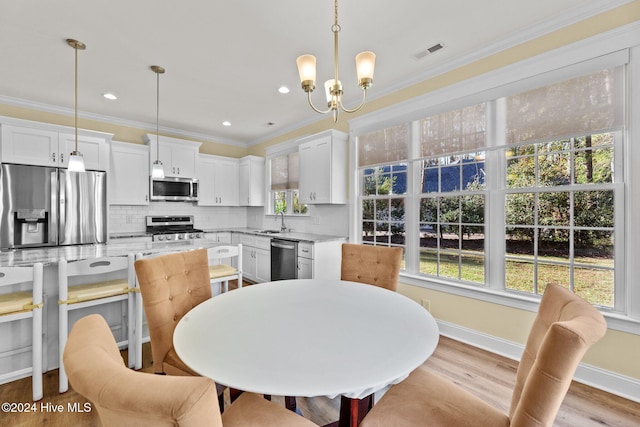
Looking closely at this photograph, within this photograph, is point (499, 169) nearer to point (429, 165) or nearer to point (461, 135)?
point (461, 135)

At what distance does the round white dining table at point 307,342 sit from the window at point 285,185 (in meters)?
3.42

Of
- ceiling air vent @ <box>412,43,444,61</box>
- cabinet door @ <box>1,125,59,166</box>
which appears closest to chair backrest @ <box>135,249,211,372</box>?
ceiling air vent @ <box>412,43,444,61</box>

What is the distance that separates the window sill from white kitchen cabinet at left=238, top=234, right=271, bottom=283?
6.89 ft

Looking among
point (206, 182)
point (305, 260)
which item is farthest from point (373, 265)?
point (206, 182)

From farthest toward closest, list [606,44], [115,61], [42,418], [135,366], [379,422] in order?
[115,61] → [135,366] → [606,44] → [42,418] → [379,422]

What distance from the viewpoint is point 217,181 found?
18.4 ft

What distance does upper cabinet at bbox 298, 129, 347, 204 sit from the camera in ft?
12.8

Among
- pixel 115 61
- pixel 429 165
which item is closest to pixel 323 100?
pixel 429 165

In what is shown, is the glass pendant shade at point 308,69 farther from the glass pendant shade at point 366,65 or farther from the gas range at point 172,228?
the gas range at point 172,228

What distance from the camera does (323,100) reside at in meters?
3.95

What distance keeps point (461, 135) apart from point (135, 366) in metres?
3.53

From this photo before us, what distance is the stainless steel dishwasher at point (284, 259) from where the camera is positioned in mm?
3904

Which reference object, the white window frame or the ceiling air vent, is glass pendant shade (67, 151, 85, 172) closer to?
the white window frame

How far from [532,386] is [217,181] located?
5.56 meters
